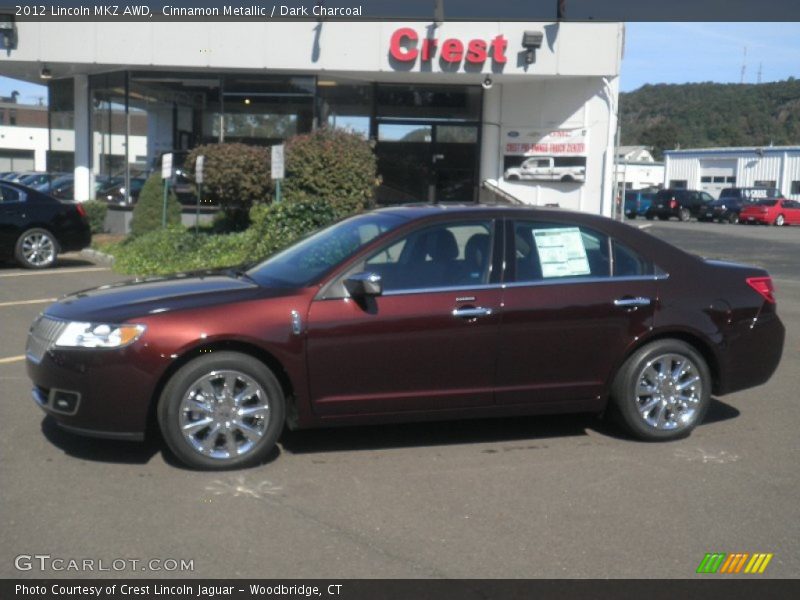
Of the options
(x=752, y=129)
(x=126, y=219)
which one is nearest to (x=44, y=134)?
(x=126, y=219)

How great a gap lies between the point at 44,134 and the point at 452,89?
51191 mm

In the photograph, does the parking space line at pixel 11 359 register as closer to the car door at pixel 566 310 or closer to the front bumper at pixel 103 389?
the front bumper at pixel 103 389

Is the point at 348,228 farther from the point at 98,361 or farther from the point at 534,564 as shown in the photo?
the point at 534,564

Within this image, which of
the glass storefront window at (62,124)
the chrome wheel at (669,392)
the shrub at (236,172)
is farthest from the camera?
the glass storefront window at (62,124)

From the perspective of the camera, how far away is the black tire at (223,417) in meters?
5.81

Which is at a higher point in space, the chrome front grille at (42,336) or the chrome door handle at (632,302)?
the chrome door handle at (632,302)

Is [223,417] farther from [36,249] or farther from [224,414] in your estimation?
[36,249]

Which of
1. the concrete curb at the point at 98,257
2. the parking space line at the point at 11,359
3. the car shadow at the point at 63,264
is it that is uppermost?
the concrete curb at the point at 98,257

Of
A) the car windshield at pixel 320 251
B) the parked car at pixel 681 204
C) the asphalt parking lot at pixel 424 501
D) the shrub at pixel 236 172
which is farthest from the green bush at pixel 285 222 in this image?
the parked car at pixel 681 204

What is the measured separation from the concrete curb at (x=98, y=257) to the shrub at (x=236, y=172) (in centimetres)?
214

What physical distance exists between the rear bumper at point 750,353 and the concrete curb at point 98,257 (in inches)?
499

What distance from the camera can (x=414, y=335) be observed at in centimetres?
614

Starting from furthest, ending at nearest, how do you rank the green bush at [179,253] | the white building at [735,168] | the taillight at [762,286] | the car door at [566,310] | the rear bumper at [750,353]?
the white building at [735,168], the green bush at [179,253], the taillight at [762,286], the rear bumper at [750,353], the car door at [566,310]

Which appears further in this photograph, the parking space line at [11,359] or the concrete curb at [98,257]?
the concrete curb at [98,257]
